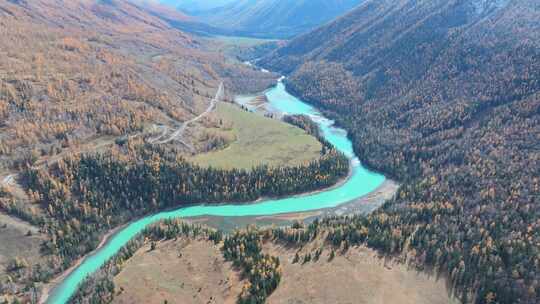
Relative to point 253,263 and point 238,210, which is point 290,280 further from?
point 238,210

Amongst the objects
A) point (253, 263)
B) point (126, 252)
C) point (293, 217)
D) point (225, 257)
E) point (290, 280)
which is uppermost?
point (293, 217)

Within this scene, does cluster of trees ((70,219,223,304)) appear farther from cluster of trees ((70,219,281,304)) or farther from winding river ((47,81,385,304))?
winding river ((47,81,385,304))

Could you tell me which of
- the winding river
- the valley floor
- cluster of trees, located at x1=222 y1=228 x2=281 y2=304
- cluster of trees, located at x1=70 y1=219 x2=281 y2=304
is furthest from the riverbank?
the valley floor

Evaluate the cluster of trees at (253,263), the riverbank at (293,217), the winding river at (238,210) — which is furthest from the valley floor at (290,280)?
the riverbank at (293,217)

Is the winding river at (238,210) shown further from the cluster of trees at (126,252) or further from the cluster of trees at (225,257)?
the cluster of trees at (225,257)

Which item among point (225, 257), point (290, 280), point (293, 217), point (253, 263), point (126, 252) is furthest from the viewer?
point (293, 217)

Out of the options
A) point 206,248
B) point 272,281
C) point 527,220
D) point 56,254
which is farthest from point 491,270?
point 56,254

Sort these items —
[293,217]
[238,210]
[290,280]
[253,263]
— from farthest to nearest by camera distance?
[238,210] → [293,217] → [253,263] → [290,280]

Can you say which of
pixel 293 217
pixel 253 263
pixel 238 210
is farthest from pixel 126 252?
pixel 293 217
